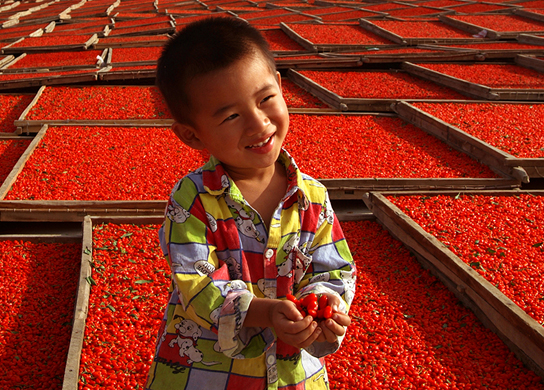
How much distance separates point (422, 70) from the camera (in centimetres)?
1004

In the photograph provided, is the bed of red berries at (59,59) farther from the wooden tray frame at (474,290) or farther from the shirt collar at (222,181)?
the shirt collar at (222,181)

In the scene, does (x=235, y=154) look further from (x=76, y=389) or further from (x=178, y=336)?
(x=76, y=389)

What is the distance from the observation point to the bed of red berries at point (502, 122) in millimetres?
6285

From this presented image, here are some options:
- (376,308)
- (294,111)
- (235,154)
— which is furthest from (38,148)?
(235,154)

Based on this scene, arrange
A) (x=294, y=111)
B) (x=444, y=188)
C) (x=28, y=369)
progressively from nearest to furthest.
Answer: (x=28, y=369)
(x=444, y=188)
(x=294, y=111)

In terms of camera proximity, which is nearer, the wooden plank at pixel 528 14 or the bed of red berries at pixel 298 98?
the bed of red berries at pixel 298 98

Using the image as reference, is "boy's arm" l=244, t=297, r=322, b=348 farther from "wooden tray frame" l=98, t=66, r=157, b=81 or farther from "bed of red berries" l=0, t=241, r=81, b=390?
"wooden tray frame" l=98, t=66, r=157, b=81

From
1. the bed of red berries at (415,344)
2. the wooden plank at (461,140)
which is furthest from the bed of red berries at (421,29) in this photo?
the bed of red berries at (415,344)

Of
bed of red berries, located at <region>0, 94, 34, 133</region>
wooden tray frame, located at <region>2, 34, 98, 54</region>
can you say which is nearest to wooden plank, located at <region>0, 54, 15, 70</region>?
wooden tray frame, located at <region>2, 34, 98, 54</region>

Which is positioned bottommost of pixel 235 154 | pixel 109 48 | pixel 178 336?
pixel 109 48

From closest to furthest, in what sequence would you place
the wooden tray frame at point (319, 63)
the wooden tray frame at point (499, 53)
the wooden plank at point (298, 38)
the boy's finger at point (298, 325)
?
the boy's finger at point (298, 325) < the wooden tray frame at point (319, 63) < the wooden tray frame at point (499, 53) < the wooden plank at point (298, 38)

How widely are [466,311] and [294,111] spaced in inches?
190

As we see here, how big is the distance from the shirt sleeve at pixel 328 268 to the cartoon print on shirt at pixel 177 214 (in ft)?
1.38

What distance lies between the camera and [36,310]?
3.91m
